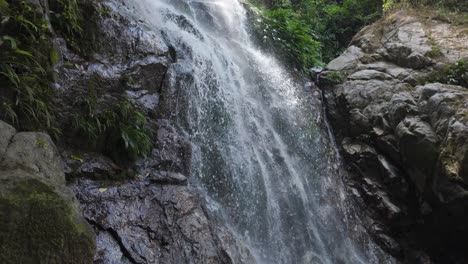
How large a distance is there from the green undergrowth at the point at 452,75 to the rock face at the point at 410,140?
165 mm

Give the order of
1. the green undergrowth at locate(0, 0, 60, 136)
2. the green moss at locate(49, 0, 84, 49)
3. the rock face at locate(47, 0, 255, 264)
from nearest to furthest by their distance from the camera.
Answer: the green undergrowth at locate(0, 0, 60, 136) → the rock face at locate(47, 0, 255, 264) → the green moss at locate(49, 0, 84, 49)

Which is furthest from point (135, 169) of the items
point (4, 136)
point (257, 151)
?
point (257, 151)

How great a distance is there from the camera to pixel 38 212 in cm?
262

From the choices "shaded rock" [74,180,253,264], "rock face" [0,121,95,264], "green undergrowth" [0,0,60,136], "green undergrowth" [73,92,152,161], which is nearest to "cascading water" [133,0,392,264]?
"shaded rock" [74,180,253,264]

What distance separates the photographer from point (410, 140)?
7.42m

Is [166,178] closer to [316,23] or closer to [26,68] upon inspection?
[26,68]

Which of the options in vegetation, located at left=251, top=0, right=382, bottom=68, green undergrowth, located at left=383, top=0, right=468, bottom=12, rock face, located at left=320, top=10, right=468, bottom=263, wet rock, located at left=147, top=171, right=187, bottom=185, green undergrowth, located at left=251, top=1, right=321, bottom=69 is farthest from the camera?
vegetation, located at left=251, top=0, right=382, bottom=68

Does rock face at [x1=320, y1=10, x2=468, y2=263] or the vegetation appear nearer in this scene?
rock face at [x1=320, y1=10, x2=468, y2=263]

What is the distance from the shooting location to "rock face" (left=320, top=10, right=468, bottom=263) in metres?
6.93

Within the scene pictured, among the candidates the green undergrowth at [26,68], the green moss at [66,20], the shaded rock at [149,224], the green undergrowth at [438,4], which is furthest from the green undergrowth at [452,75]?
the green undergrowth at [26,68]

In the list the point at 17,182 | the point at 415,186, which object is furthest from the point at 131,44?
the point at 415,186

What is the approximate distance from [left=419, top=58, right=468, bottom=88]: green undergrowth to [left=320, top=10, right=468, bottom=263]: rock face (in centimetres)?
16

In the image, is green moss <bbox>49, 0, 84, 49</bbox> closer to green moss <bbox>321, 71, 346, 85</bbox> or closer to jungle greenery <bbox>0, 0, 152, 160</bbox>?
jungle greenery <bbox>0, 0, 152, 160</bbox>

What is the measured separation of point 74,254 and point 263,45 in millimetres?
9546
